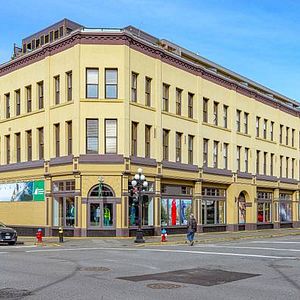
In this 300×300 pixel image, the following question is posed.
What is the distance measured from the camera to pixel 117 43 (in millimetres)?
34500

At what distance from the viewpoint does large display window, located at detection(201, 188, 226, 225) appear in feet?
140

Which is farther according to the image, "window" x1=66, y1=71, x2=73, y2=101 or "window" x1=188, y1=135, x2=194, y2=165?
"window" x1=188, y1=135, x2=194, y2=165

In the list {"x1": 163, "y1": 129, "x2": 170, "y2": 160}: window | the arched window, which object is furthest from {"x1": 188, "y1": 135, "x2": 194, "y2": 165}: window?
the arched window

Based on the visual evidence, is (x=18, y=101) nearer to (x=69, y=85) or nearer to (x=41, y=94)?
(x=41, y=94)

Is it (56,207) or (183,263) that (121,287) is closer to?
(183,263)

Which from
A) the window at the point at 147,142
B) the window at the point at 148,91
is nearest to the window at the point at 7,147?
the window at the point at 147,142

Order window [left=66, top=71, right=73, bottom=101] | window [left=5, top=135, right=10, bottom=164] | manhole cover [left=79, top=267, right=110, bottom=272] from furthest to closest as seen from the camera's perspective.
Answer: window [left=5, top=135, right=10, bottom=164] < window [left=66, top=71, right=73, bottom=101] < manhole cover [left=79, top=267, right=110, bottom=272]

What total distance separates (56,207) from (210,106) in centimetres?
1545

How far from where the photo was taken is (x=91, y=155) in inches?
1340

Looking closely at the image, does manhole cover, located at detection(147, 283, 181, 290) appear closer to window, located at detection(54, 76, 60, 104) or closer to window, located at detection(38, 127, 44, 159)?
window, located at detection(54, 76, 60, 104)

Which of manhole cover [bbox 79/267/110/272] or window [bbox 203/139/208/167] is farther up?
window [bbox 203/139/208/167]

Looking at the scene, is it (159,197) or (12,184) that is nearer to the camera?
(159,197)

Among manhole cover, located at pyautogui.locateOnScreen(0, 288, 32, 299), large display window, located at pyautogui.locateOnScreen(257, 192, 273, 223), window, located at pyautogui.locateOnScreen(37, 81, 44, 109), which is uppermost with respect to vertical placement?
window, located at pyautogui.locateOnScreen(37, 81, 44, 109)

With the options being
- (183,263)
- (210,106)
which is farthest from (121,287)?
(210,106)
